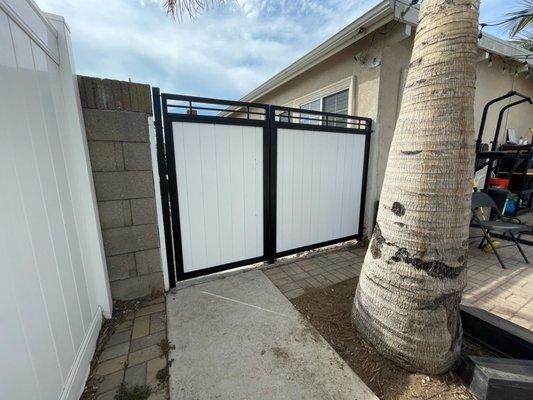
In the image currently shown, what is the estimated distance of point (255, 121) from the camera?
8.96ft

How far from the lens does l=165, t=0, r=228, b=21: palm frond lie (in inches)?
66.0

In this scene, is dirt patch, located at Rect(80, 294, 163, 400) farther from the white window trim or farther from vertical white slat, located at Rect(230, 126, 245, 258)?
the white window trim

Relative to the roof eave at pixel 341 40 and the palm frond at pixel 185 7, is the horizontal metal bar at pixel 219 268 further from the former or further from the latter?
the roof eave at pixel 341 40

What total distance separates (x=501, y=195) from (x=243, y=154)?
5006 millimetres

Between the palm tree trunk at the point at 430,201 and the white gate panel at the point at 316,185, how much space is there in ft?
5.23

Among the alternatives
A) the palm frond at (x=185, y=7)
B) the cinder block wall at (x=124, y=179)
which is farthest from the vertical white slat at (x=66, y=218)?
the palm frond at (x=185, y=7)

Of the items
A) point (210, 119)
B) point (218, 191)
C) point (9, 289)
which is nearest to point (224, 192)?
point (218, 191)

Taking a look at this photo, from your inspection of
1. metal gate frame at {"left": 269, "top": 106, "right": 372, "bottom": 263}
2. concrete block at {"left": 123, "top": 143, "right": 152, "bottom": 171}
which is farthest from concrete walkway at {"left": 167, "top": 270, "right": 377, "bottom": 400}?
concrete block at {"left": 123, "top": 143, "right": 152, "bottom": 171}

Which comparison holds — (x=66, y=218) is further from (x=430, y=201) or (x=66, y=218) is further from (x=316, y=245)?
(x=316, y=245)

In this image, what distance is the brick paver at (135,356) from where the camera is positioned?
1.54m

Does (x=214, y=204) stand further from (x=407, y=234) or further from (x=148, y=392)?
(x=407, y=234)

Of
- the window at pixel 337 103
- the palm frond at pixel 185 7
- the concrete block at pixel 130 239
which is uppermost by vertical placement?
the palm frond at pixel 185 7

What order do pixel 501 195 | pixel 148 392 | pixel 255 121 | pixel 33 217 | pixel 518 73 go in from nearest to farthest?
pixel 33 217, pixel 148 392, pixel 255 121, pixel 501 195, pixel 518 73

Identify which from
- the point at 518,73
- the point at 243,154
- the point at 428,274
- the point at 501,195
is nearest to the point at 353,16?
the point at 243,154
